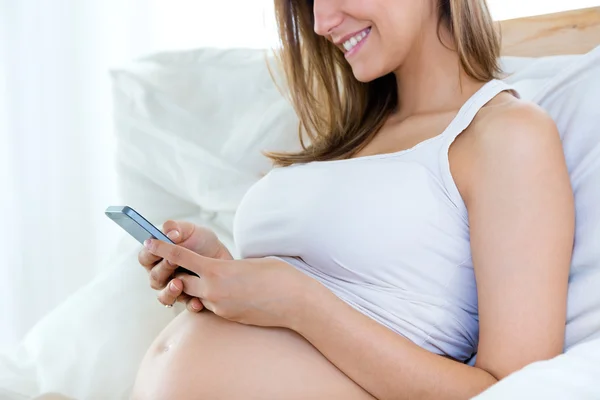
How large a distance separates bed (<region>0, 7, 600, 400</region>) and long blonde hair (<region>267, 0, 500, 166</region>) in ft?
0.42

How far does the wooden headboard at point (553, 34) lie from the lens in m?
1.27

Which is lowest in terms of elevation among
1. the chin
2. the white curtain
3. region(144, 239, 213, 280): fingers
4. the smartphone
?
the white curtain

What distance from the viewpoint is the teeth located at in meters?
1.13

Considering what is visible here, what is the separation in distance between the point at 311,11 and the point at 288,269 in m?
0.54

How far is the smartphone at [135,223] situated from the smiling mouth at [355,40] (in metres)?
0.40

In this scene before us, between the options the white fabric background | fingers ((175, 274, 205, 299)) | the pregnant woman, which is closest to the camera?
the pregnant woman

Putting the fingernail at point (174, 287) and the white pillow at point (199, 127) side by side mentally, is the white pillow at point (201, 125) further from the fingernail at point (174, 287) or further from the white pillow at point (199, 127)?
the fingernail at point (174, 287)

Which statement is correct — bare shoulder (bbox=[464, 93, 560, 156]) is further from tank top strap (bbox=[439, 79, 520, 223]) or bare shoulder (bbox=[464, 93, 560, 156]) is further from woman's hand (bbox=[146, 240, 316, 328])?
woman's hand (bbox=[146, 240, 316, 328])

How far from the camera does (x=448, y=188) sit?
95cm

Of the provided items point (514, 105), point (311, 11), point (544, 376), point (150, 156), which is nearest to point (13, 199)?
point (150, 156)

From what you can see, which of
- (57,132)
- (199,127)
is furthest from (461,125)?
(57,132)

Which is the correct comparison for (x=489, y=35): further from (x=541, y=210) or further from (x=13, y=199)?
(x=13, y=199)

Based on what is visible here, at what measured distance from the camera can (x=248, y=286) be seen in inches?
36.8

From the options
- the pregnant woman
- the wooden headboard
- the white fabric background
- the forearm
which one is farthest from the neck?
the white fabric background
